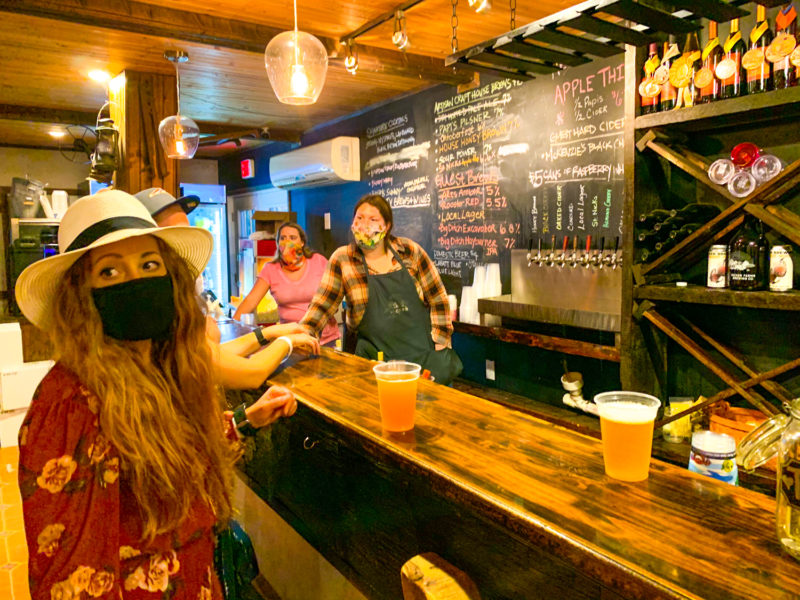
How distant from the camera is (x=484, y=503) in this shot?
1.10 metres

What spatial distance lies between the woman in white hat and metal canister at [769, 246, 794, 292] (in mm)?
2282

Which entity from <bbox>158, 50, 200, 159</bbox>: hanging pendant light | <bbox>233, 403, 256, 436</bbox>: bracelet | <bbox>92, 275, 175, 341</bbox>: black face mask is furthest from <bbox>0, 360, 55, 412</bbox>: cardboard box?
<bbox>92, 275, 175, 341</bbox>: black face mask

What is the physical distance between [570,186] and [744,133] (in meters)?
1.27

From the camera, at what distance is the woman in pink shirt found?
432 centimetres

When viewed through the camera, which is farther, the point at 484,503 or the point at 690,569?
the point at 484,503

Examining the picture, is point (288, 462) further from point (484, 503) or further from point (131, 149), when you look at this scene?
point (131, 149)

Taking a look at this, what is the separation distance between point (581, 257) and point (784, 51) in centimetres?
146

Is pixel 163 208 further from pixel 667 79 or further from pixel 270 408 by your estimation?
pixel 667 79

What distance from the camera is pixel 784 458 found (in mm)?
854

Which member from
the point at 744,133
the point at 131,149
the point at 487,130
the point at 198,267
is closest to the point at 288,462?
the point at 198,267

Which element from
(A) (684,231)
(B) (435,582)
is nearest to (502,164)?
(A) (684,231)

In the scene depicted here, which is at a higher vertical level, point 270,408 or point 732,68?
point 732,68

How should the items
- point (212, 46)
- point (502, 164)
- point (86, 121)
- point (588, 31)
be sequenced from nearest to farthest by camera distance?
1. point (588, 31)
2. point (212, 46)
3. point (502, 164)
4. point (86, 121)

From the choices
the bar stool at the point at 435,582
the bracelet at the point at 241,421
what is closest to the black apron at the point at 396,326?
the bracelet at the point at 241,421
